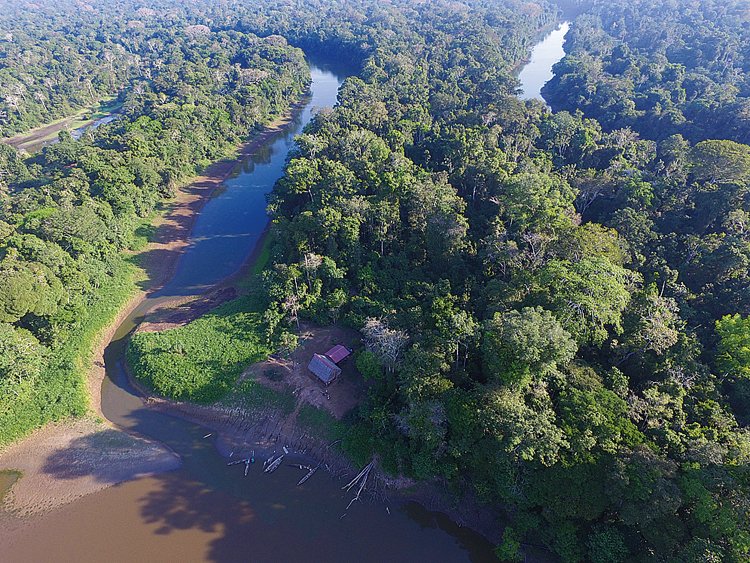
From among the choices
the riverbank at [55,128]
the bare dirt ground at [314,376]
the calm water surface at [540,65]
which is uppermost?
the calm water surface at [540,65]

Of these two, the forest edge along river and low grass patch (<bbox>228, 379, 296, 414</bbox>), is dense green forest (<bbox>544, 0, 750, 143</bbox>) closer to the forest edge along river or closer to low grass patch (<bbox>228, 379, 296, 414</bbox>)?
the forest edge along river

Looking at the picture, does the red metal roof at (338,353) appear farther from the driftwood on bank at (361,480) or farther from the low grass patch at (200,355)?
the driftwood on bank at (361,480)

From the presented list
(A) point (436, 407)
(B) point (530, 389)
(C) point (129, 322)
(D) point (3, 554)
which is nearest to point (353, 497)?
(A) point (436, 407)

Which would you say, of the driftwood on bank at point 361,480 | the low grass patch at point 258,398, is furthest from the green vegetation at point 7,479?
the driftwood on bank at point 361,480

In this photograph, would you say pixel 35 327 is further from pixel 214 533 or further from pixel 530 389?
pixel 530 389

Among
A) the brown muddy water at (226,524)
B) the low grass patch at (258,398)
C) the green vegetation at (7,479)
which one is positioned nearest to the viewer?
the brown muddy water at (226,524)

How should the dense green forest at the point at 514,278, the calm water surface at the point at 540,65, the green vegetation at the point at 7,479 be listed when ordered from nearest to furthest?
the dense green forest at the point at 514,278
the green vegetation at the point at 7,479
the calm water surface at the point at 540,65

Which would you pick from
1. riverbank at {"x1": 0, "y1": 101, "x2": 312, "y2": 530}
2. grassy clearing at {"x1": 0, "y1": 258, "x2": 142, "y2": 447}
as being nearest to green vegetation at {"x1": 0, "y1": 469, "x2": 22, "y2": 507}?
riverbank at {"x1": 0, "y1": 101, "x2": 312, "y2": 530}
